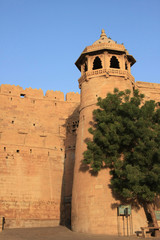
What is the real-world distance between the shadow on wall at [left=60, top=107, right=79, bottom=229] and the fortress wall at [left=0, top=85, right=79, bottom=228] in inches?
13.1

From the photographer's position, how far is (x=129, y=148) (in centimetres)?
1432

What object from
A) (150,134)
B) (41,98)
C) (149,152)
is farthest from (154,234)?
(41,98)

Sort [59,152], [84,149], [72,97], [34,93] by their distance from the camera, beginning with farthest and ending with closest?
[72,97] → [34,93] → [59,152] → [84,149]

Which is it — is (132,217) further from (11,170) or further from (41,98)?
(41,98)

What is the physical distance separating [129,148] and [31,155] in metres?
10.4

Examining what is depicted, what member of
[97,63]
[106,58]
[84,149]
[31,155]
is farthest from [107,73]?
[31,155]

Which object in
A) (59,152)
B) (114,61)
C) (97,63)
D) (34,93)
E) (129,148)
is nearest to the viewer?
(129,148)

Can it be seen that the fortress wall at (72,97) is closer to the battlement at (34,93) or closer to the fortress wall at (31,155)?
the battlement at (34,93)

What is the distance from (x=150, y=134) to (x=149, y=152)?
897 mm

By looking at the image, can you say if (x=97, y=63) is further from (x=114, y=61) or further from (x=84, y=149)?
(x=84, y=149)

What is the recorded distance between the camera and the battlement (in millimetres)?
24312

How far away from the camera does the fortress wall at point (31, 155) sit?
66.0ft

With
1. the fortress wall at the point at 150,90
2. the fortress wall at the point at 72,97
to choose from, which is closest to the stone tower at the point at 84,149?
the fortress wall at the point at 150,90

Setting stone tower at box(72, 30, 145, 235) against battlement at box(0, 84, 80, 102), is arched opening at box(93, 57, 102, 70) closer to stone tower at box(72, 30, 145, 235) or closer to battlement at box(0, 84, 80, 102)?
stone tower at box(72, 30, 145, 235)
